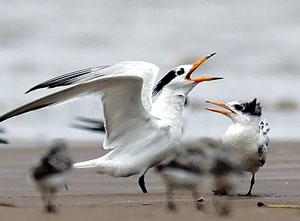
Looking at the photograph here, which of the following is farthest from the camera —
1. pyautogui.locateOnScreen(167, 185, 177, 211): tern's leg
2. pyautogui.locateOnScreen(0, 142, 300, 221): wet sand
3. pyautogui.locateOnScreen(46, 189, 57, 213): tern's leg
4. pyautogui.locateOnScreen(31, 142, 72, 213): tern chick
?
pyautogui.locateOnScreen(31, 142, 72, 213): tern chick

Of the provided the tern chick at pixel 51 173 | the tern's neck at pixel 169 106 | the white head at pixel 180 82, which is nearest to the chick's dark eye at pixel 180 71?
the white head at pixel 180 82

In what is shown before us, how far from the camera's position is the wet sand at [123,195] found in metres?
6.86

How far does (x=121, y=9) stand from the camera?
23.2 meters

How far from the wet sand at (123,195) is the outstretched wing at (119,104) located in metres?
0.44

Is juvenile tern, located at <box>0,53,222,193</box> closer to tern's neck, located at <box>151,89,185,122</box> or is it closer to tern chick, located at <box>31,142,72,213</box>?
tern's neck, located at <box>151,89,185,122</box>

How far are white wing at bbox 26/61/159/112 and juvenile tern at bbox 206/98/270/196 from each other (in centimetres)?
68

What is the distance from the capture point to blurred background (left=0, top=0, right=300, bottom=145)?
45.0ft

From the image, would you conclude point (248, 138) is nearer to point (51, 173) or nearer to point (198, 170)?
point (198, 170)

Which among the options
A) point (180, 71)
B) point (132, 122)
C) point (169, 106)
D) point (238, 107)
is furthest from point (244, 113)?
point (132, 122)

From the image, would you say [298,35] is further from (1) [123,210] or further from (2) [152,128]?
(1) [123,210]

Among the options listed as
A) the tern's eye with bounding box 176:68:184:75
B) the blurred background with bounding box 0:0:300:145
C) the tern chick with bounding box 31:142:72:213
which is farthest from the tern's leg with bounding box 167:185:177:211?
the blurred background with bounding box 0:0:300:145

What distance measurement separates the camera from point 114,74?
834 cm

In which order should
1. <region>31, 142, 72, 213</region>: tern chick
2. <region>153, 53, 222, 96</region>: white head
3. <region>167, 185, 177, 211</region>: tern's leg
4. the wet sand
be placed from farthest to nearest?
<region>153, 53, 222, 96</region>: white head, <region>31, 142, 72, 213</region>: tern chick, <region>167, 185, 177, 211</region>: tern's leg, the wet sand

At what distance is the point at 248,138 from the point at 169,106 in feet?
2.55
